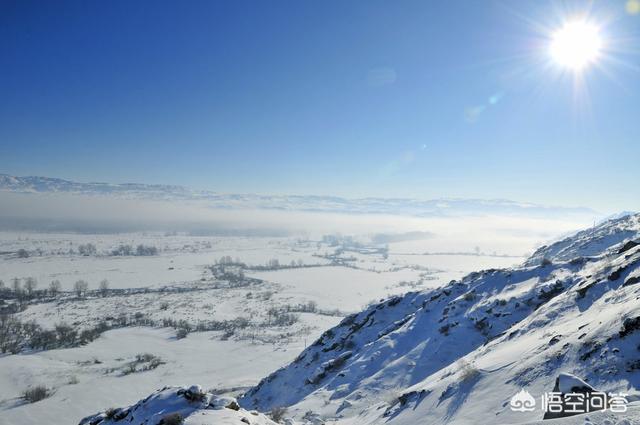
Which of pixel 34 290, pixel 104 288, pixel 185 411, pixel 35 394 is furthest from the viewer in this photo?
pixel 104 288

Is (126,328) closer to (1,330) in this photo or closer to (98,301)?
(1,330)

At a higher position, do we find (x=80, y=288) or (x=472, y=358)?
(x=472, y=358)

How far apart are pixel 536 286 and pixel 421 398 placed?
53.1 ft

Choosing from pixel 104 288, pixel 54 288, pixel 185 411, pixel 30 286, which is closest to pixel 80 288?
pixel 104 288

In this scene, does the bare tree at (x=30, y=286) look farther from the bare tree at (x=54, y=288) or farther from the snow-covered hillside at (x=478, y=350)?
the snow-covered hillside at (x=478, y=350)

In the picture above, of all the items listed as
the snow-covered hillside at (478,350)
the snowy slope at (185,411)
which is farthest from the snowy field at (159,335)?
the snowy slope at (185,411)

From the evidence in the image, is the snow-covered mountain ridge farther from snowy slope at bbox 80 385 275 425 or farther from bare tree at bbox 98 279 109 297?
bare tree at bbox 98 279 109 297

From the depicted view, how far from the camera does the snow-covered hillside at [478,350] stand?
29.8 feet

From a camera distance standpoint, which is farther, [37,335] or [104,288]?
[104,288]

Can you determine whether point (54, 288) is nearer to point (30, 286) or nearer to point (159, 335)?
point (30, 286)

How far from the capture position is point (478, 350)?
16672mm

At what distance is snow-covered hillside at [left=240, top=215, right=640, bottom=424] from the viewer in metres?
9.09

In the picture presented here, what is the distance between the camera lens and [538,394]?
28.5 feet

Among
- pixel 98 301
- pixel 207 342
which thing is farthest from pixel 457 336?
pixel 98 301
